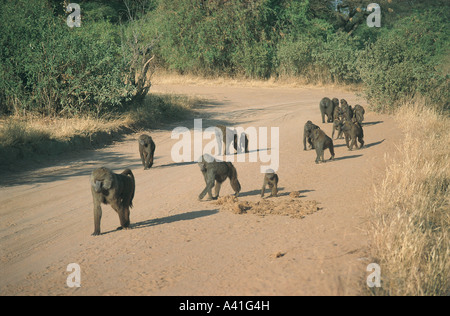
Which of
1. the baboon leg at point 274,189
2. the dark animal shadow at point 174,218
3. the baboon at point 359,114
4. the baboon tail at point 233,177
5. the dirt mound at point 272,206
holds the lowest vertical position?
the dark animal shadow at point 174,218

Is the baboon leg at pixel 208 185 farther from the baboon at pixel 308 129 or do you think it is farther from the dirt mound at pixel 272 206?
the baboon at pixel 308 129

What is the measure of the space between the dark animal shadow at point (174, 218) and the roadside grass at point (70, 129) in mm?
5117

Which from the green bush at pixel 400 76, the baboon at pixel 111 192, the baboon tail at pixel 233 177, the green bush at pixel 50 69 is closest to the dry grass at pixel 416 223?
the baboon tail at pixel 233 177

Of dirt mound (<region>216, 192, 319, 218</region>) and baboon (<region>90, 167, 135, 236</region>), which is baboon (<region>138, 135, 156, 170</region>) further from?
baboon (<region>90, 167, 135, 236</region>)

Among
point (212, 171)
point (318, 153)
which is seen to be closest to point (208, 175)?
point (212, 171)

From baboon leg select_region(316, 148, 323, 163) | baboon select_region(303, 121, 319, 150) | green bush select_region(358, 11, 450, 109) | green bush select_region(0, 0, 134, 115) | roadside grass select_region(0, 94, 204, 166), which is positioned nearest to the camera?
baboon leg select_region(316, 148, 323, 163)

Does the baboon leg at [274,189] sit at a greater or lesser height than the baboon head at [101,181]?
lesser

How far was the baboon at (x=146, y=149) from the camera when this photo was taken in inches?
449

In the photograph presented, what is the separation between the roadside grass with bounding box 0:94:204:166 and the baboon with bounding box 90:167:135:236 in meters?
5.24

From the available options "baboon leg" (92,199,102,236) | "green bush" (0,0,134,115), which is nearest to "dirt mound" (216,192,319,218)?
"baboon leg" (92,199,102,236)

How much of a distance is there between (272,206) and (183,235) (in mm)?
1943

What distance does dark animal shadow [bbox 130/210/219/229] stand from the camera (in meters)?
7.85
